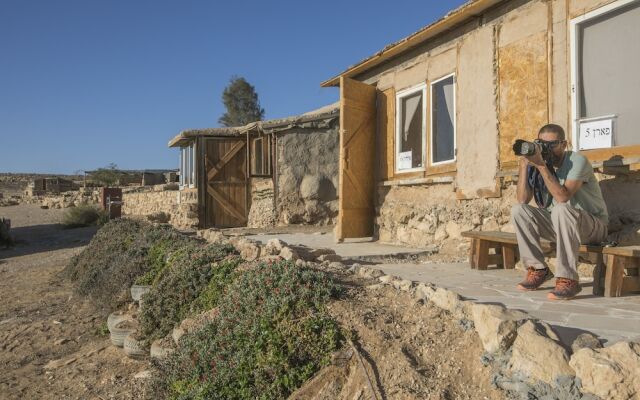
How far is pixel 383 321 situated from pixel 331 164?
10.0 m

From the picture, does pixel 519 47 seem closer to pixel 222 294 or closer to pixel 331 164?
pixel 222 294

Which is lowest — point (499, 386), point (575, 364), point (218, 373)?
point (218, 373)

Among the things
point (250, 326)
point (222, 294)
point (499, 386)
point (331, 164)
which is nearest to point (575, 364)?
point (499, 386)

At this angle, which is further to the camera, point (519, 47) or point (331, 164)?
point (331, 164)

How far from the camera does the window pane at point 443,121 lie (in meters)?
6.84

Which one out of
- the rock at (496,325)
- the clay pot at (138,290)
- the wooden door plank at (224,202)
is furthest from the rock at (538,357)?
the wooden door plank at (224,202)

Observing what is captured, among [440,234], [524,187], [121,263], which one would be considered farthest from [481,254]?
[121,263]

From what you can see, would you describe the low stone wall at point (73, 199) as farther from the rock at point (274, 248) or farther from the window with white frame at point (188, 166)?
the rock at point (274, 248)

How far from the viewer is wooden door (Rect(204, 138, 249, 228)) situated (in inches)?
556

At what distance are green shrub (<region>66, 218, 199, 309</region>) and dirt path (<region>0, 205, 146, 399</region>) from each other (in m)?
0.28

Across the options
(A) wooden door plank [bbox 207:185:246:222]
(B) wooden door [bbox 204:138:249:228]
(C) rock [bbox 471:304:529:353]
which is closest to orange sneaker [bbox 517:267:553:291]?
(C) rock [bbox 471:304:529:353]

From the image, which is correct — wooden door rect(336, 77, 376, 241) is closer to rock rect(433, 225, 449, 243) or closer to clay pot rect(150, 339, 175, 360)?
rock rect(433, 225, 449, 243)

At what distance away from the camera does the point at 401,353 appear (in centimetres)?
284

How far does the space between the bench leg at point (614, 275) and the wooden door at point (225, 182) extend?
11262mm
